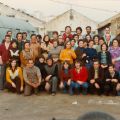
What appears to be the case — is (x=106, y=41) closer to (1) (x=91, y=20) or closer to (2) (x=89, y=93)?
(2) (x=89, y=93)

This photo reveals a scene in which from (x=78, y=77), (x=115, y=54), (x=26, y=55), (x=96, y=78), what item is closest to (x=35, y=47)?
(x=26, y=55)

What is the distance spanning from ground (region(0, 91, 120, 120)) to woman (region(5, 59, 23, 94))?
24 centimetres

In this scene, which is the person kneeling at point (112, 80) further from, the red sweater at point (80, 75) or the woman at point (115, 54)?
the red sweater at point (80, 75)

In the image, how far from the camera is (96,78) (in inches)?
472

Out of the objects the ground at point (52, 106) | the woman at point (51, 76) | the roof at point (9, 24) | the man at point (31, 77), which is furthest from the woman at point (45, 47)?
the roof at point (9, 24)

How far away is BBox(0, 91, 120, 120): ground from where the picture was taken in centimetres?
915

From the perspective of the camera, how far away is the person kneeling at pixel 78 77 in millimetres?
11938

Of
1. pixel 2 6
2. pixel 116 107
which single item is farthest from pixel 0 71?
pixel 2 6

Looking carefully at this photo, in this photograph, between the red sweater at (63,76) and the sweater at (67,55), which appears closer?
the red sweater at (63,76)

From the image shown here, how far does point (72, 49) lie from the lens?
12320 millimetres

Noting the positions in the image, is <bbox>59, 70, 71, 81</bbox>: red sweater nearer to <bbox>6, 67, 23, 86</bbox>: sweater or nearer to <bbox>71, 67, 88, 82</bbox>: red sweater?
<bbox>71, 67, 88, 82</bbox>: red sweater

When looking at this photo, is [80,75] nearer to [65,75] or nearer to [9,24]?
[65,75]

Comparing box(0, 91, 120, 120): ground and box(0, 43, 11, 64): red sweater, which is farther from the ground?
box(0, 43, 11, 64): red sweater

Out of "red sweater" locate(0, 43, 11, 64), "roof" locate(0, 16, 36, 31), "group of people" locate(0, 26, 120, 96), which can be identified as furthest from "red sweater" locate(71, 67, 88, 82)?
"roof" locate(0, 16, 36, 31)
